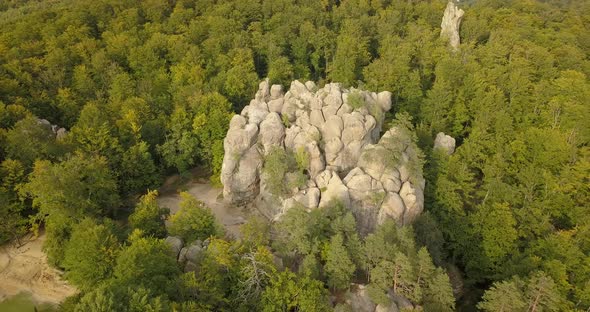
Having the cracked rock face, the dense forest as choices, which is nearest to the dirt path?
the dense forest

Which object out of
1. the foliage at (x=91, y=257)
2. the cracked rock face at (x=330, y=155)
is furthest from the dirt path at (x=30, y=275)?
the cracked rock face at (x=330, y=155)

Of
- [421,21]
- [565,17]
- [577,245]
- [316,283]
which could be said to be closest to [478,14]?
[421,21]

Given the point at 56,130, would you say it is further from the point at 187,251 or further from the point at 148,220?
the point at 187,251

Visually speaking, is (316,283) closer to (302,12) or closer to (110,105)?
(110,105)

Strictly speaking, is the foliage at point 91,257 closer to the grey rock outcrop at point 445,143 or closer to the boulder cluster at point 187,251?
the boulder cluster at point 187,251

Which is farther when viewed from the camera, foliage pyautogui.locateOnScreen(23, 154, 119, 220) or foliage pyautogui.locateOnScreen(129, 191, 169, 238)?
foliage pyautogui.locateOnScreen(23, 154, 119, 220)

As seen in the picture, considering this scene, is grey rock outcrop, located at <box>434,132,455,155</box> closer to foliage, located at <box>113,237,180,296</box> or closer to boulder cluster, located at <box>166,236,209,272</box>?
boulder cluster, located at <box>166,236,209,272</box>
